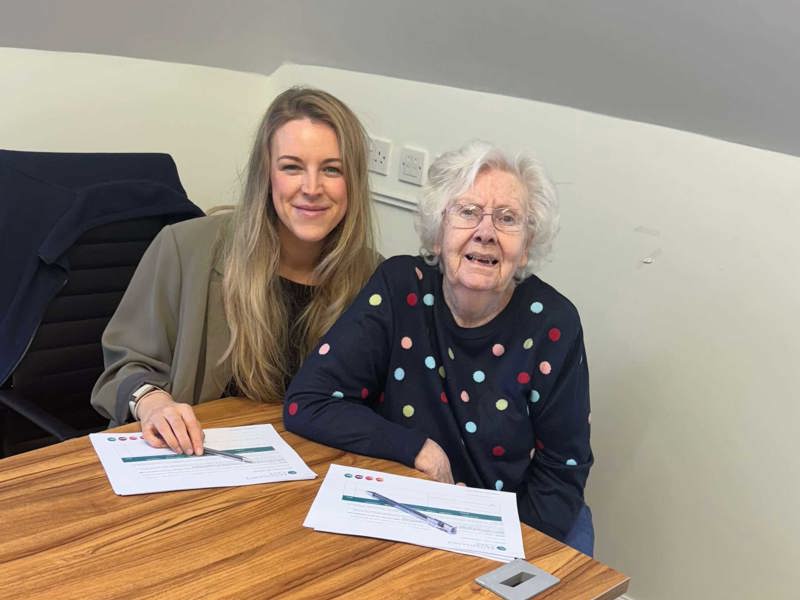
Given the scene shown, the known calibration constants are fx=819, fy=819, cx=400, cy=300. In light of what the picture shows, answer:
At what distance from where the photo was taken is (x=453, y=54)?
2.18 metres

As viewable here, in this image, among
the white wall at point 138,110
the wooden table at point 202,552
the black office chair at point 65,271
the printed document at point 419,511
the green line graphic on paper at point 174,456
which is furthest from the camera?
the white wall at point 138,110

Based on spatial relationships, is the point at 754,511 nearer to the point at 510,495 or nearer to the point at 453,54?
the point at 510,495

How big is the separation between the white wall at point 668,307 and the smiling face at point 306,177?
0.69m

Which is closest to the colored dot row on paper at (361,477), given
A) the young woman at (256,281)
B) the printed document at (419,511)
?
the printed document at (419,511)

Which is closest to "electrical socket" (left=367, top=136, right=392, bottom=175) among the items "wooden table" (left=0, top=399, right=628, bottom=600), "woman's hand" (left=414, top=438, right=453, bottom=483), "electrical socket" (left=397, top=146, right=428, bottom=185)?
"electrical socket" (left=397, top=146, right=428, bottom=185)

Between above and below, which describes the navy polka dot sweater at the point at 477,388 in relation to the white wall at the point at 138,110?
below

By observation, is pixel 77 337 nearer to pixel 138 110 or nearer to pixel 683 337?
pixel 138 110

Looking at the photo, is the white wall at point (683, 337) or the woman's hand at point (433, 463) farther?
the white wall at point (683, 337)

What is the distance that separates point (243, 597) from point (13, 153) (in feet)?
4.02

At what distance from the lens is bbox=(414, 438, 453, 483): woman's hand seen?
4.48 feet

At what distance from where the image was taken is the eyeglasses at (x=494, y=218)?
4.79 ft

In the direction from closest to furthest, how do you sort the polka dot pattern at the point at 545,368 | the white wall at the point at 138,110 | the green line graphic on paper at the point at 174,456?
the green line graphic on paper at the point at 174,456
the polka dot pattern at the point at 545,368
the white wall at the point at 138,110

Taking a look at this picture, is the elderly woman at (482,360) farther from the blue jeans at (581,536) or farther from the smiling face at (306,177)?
the smiling face at (306,177)

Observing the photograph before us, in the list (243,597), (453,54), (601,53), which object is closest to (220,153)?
(453,54)
